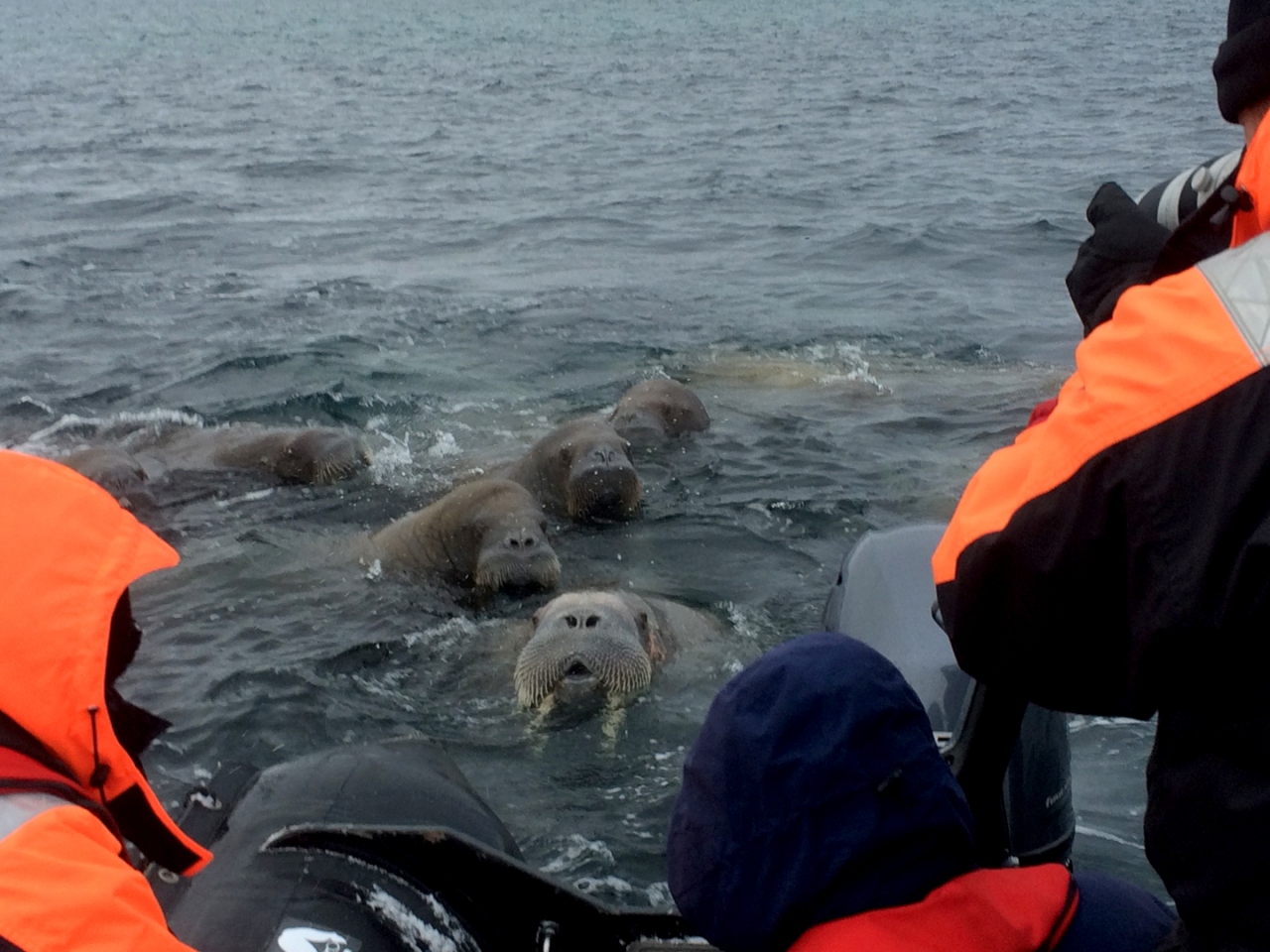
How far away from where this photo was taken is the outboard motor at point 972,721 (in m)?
3.73

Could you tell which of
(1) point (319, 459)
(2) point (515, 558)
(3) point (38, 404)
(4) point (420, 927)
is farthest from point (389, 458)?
(4) point (420, 927)

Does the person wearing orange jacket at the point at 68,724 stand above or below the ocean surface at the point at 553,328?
above

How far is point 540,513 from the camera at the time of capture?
27.7 ft

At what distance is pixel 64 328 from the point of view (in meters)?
14.9

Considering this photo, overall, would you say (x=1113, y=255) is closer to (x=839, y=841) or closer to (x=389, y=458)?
(x=839, y=841)

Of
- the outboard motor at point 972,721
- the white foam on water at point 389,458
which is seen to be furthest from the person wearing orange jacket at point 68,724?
the white foam on water at point 389,458

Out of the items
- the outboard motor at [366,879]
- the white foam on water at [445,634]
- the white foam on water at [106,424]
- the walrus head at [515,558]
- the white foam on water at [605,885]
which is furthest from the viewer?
the white foam on water at [106,424]

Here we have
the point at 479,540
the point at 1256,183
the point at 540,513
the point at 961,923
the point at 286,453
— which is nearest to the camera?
the point at 1256,183

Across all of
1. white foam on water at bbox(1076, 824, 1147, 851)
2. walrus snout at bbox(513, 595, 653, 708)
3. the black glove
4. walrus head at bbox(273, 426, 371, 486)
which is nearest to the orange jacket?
the black glove

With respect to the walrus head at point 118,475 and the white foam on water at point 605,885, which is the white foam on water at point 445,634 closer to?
the white foam on water at point 605,885

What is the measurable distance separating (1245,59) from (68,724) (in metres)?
2.23

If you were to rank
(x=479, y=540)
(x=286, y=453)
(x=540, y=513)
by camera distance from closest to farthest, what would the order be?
(x=479, y=540) → (x=540, y=513) → (x=286, y=453)

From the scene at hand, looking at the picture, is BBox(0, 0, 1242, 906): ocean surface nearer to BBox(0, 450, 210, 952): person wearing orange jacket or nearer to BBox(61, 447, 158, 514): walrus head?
BBox(61, 447, 158, 514): walrus head

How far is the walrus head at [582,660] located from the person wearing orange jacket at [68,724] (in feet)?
11.7
